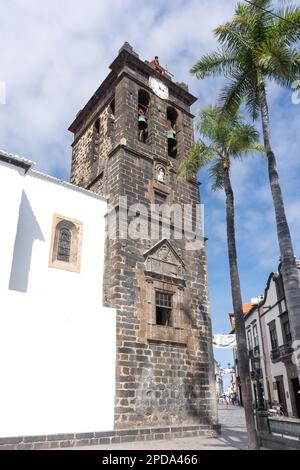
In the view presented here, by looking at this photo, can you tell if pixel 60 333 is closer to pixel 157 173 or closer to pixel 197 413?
pixel 197 413

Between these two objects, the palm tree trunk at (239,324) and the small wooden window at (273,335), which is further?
the small wooden window at (273,335)

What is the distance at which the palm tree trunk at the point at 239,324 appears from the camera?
9656 mm

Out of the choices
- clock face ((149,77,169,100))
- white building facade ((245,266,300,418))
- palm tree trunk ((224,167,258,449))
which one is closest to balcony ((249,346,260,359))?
white building facade ((245,266,300,418))

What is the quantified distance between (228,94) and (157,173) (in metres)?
4.79

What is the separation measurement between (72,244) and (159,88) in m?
9.32

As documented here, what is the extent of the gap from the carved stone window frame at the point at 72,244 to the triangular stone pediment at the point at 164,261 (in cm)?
248

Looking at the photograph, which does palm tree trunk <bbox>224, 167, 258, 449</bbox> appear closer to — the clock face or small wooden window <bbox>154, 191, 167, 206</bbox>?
small wooden window <bbox>154, 191, 167, 206</bbox>

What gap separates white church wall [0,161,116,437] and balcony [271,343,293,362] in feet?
51.1

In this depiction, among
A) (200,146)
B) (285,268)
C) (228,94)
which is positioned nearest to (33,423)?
(285,268)

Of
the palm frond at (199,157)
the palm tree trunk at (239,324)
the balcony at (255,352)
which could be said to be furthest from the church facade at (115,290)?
the balcony at (255,352)

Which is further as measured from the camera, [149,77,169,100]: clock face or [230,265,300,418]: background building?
[230,265,300,418]: background building

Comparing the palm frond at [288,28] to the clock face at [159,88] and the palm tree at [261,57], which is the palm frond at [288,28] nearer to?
the palm tree at [261,57]

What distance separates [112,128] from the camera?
17422 mm

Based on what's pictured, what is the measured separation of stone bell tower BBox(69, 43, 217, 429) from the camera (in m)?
12.0
